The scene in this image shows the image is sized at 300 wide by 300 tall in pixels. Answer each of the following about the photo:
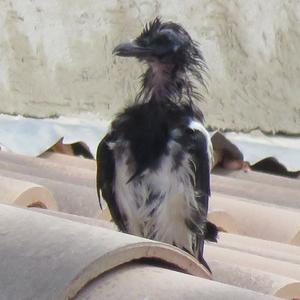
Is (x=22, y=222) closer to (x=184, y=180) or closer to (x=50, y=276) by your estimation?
(x=50, y=276)

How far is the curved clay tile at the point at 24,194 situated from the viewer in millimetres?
2913

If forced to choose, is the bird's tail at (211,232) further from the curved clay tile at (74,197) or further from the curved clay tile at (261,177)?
the curved clay tile at (261,177)

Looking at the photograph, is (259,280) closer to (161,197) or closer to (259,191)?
(161,197)

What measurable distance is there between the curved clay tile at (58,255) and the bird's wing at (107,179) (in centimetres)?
121

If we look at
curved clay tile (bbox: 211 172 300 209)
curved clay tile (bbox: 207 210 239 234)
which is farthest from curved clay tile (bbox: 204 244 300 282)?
curved clay tile (bbox: 211 172 300 209)

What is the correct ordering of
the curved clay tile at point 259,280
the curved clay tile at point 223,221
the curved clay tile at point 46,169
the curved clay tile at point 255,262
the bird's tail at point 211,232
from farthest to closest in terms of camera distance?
the curved clay tile at point 46,169
the curved clay tile at point 223,221
the bird's tail at point 211,232
the curved clay tile at point 255,262
the curved clay tile at point 259,280

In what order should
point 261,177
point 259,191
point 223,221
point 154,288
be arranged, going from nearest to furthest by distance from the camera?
point 154,288
point 223,221
point 259,191
point 261,177

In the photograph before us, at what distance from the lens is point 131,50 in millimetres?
3146

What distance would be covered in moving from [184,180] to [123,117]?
0.25 meters

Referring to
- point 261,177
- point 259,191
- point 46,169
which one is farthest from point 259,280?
point 261,177

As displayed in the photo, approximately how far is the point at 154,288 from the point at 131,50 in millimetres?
1513

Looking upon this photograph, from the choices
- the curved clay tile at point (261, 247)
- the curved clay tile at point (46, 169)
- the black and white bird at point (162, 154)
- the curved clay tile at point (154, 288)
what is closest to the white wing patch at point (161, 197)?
the black and white bird at point (162, 154)

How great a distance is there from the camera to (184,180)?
312cm

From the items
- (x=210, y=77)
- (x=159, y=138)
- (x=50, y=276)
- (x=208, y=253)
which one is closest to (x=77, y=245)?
(x=50, y=276)
